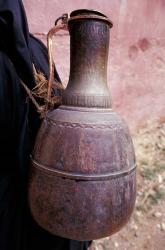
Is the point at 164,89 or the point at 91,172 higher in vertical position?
the point at 91,172

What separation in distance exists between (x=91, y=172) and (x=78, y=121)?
0.14m

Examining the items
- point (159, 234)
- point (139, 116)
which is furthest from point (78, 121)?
point (139, 116)

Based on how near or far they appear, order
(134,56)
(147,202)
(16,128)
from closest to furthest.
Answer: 1. (16,128)
2. (147,202)
3. (134,56)

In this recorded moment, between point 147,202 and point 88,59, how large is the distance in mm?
1816

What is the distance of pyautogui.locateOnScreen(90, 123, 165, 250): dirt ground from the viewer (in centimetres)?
219

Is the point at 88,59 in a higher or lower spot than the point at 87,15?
lower

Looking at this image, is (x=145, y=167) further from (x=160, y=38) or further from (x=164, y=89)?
(x=160, y=38)

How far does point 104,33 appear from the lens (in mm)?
947

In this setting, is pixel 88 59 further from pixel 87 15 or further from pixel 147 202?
pixel 147 202

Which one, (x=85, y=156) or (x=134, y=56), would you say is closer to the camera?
(x=85, y=156)

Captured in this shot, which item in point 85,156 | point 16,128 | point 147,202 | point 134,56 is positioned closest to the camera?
point 85,156

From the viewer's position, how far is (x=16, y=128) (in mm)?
1083

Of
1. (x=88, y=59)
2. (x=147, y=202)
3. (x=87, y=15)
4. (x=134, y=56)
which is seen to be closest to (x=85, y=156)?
(x=88, y=59)

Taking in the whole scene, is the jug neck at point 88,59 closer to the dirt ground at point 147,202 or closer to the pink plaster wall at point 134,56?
the pink plaster wall at point 134,56
